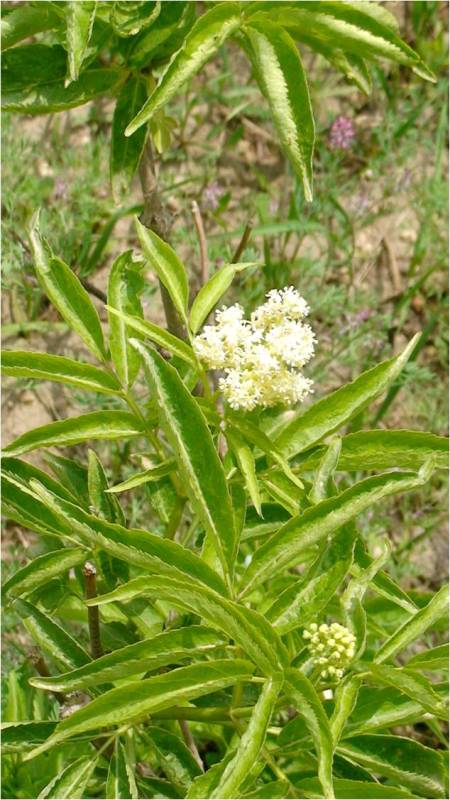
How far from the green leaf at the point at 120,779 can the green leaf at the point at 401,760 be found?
0.28m

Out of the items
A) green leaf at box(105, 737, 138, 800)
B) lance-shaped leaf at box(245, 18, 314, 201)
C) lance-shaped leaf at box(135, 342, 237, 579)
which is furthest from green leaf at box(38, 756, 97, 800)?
lance-shaped leaf at box(245, 18, 314, 201)

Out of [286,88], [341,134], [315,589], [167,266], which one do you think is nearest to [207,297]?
[167,266]

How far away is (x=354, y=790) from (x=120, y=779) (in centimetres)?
32

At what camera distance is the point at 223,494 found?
128 centimetres

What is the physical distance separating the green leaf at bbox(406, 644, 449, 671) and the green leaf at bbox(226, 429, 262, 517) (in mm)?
282

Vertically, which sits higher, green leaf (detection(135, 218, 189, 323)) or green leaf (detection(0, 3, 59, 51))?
green leaf (detection(0, 3, 59, 51))

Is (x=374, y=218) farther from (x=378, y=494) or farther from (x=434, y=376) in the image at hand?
(x=378, y=494)

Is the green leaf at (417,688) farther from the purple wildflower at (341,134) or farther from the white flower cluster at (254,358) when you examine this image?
the purple wildflower at (341,134)

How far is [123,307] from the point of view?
1577 mm

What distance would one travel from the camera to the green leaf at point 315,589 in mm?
1297

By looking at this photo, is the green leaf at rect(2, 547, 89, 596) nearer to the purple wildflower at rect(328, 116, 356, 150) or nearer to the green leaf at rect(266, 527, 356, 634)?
the green leaf at rect(266, 527, 356, 634)

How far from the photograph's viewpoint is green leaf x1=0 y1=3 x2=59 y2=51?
1.56 meters

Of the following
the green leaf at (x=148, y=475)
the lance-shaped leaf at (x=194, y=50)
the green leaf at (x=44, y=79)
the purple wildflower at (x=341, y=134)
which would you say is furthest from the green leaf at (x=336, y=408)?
the purple wildflower at (x=341, y=134)

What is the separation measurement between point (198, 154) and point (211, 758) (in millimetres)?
1843
